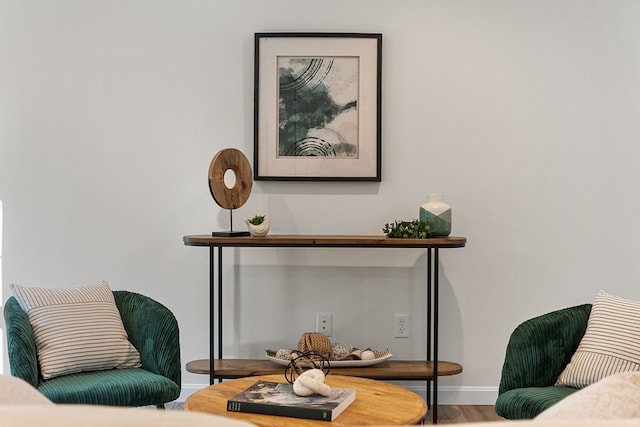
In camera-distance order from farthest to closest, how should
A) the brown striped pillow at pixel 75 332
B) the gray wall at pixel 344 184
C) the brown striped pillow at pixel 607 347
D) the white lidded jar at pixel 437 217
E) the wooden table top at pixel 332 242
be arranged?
the gray wall at pixel 344 184
the white lidded jar at pixel 437 217
the wooden table top at pixel 332 242
the brown striped pillow at pixel 75 332
the brown striped pillow at pixel 607 347

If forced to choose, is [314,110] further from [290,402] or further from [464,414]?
[290,402]

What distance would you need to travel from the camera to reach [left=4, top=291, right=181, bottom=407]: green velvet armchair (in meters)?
2.56

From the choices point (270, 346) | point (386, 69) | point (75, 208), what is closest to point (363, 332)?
point (270, 346)

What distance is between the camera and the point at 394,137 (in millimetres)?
3691

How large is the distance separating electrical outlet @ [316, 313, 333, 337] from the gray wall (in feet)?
0.17

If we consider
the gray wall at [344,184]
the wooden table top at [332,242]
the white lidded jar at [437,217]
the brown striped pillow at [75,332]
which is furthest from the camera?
the gray wall at [344,184]

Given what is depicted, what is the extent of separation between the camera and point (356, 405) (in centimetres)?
218

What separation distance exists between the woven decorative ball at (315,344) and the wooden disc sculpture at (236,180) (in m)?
0.58

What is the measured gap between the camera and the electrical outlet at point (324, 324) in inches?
145

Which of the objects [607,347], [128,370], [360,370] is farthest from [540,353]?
[128,370]

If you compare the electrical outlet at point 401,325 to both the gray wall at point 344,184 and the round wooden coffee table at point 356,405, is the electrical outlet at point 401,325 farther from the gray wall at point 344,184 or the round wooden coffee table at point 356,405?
the round wooden coffee table at point 356,405

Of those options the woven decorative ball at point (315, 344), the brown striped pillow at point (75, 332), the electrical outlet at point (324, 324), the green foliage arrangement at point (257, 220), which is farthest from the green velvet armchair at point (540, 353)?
the brown striped pillow at point (75, 332)

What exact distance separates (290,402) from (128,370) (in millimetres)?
998

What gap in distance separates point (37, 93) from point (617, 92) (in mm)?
3015
